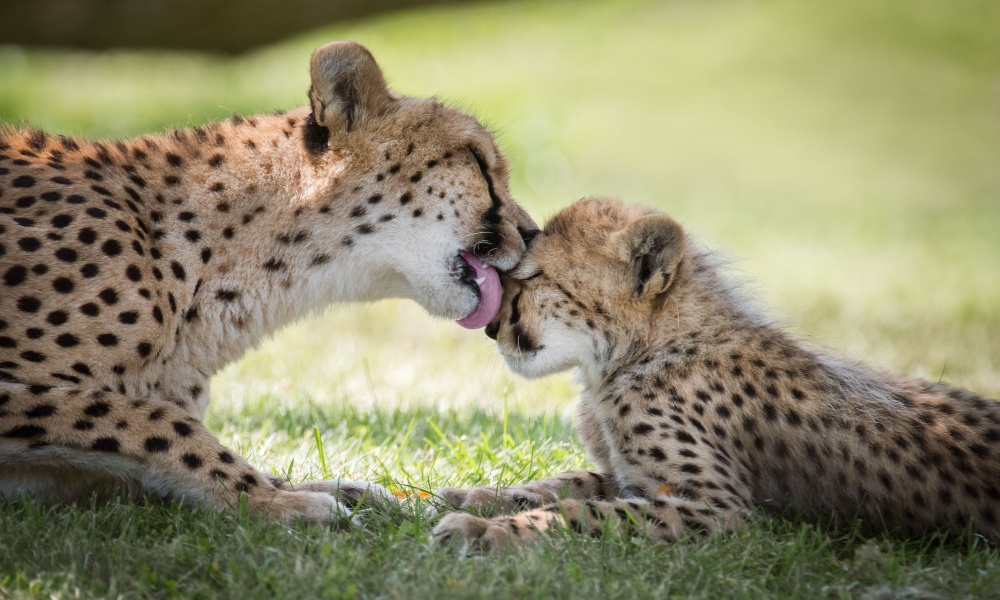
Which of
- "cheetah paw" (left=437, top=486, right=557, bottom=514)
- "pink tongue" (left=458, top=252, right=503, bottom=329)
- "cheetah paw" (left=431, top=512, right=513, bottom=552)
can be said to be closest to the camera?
"cheetah paw" (left=431, top=512, right=513, bottom=552)

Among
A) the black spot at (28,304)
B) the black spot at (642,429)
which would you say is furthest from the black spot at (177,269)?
the black spot at (642,429)

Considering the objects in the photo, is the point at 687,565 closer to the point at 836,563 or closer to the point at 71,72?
the point at 836,563

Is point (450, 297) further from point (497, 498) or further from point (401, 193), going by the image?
point (497, 498)

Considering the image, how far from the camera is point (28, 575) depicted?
2.76 m

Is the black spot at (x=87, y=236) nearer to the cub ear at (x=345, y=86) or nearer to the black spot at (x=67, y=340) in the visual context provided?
the black spot at (x=67, y=340)

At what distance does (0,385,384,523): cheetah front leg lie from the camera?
3.20 meters

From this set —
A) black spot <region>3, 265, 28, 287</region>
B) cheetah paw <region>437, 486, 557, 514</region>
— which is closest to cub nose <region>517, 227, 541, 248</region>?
cheetah paw <region>437, 486, 557, 514</region>

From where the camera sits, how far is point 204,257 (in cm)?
370

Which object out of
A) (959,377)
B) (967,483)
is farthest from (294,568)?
(959,377)

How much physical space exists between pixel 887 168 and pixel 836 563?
42.7 feet

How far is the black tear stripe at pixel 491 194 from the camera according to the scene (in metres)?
4.02

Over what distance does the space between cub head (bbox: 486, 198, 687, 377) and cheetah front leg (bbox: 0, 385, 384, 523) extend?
912 mm

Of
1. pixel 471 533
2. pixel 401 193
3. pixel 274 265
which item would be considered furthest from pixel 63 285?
pixel 471 533

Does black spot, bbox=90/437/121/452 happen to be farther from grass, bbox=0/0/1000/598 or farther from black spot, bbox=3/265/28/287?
black spot, bbox=3/265/28/287
